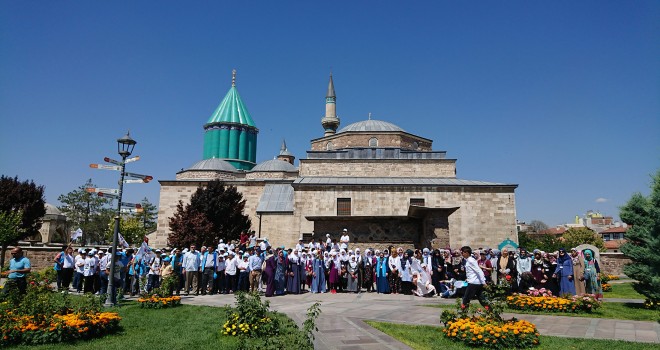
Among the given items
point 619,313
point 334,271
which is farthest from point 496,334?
point 334,271

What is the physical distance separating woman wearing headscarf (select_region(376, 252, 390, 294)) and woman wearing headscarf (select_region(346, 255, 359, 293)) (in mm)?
730

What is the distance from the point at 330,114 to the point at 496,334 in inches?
1425

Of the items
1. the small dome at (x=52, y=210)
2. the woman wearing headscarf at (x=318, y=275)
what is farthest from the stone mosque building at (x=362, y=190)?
the small dome at (x=52, y=210)

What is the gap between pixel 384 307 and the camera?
956 centimetres

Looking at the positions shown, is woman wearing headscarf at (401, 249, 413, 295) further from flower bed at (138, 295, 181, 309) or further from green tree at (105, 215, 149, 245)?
green tree at (105, 215, 149, 245)

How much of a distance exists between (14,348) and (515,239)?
25.4 metres

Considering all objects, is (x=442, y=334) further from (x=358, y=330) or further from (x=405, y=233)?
(x=405, y=233)

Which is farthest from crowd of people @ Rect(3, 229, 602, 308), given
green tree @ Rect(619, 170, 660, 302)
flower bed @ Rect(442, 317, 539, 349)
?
flower bed @ Rect(442, 317, 539, 349)

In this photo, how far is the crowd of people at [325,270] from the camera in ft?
38.1

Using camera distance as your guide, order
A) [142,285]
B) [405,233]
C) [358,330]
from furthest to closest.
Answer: [405,233] < [142,285] < [358,330]

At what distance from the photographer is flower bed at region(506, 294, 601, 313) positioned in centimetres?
905

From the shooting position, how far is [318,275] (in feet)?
43.6

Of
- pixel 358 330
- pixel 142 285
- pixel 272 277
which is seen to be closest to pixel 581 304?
pixel 358 330

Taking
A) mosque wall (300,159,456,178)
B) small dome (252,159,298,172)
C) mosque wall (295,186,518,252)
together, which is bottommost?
mosque wall (295,186,518,252)
